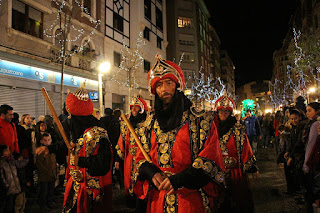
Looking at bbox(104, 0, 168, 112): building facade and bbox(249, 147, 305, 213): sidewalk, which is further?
bbox(104, 0, 168, 112): building facade

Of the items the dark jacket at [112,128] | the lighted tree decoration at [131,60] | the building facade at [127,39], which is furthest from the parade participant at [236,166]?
the lighted tree decoration at [131,60]

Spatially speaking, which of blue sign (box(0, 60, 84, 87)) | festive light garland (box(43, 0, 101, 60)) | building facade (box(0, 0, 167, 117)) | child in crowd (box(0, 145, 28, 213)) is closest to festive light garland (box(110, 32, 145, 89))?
building facade (box(0, 0, 167, 117))

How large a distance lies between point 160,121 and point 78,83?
55.0 ft

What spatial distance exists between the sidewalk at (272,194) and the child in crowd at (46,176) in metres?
4.68

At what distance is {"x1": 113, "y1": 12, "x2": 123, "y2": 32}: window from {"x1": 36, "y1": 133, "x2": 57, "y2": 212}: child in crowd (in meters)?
18.5

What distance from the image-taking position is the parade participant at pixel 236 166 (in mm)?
4652

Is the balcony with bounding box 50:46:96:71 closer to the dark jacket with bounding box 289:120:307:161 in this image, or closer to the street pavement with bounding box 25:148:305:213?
the street pavement with bounding box 25:148:305:213

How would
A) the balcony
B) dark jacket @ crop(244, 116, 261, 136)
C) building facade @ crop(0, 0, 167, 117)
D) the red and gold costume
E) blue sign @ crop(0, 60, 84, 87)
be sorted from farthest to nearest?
the balcony
building facade @ crop(0, 0, 167, 117)
dark jacket @ crop(244, 116, 261, 136)
blue sign @ crop(0, 60, 84, 87)
the red and gold costume

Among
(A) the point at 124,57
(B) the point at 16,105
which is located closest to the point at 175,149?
(B) the point at 16,105

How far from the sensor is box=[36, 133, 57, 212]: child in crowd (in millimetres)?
5793

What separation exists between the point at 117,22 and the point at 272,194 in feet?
66.6

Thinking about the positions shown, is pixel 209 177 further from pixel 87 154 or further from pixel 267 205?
pixel 267 205

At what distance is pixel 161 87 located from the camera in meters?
2.60

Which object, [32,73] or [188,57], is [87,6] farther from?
[188,57]
